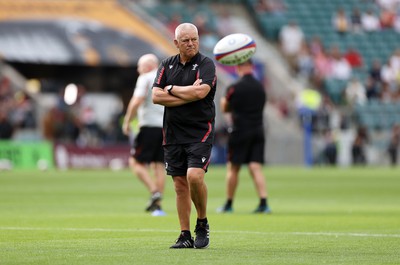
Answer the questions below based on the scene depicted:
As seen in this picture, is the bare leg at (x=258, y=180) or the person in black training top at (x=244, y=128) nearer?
the bare leg at (x=258, y=180)

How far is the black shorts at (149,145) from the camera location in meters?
18.0

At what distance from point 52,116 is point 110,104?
5.12 meters

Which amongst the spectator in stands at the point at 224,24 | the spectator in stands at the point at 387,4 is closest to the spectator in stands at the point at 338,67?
the spectator in stands at the point at 224,24

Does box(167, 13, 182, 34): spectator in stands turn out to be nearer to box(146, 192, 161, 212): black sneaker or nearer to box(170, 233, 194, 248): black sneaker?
box(146, 192, 161, 212): black sneaker

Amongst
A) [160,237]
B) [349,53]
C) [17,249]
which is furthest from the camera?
[349,53]

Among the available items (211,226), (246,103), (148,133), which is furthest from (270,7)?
(211,226)

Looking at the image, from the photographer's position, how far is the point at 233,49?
1577 centimetres

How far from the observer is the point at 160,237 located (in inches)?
509

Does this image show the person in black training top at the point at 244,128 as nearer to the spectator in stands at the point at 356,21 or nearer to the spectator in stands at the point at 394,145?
the spectator in stands at the point at 394,145

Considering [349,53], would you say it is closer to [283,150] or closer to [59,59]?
[283,150]

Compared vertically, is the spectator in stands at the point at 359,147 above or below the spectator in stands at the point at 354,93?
below

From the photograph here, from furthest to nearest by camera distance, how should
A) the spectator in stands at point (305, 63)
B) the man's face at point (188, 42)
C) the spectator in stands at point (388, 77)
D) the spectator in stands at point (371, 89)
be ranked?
the spectator in stands at point (388, 77), the spectator in stands at point (371, 89), the spectator in stands at point (305, 63), the man's face at point (188, 42)

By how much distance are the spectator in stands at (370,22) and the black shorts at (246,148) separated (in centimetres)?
3428

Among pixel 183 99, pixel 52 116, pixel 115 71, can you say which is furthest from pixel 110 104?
pixel 183 99
